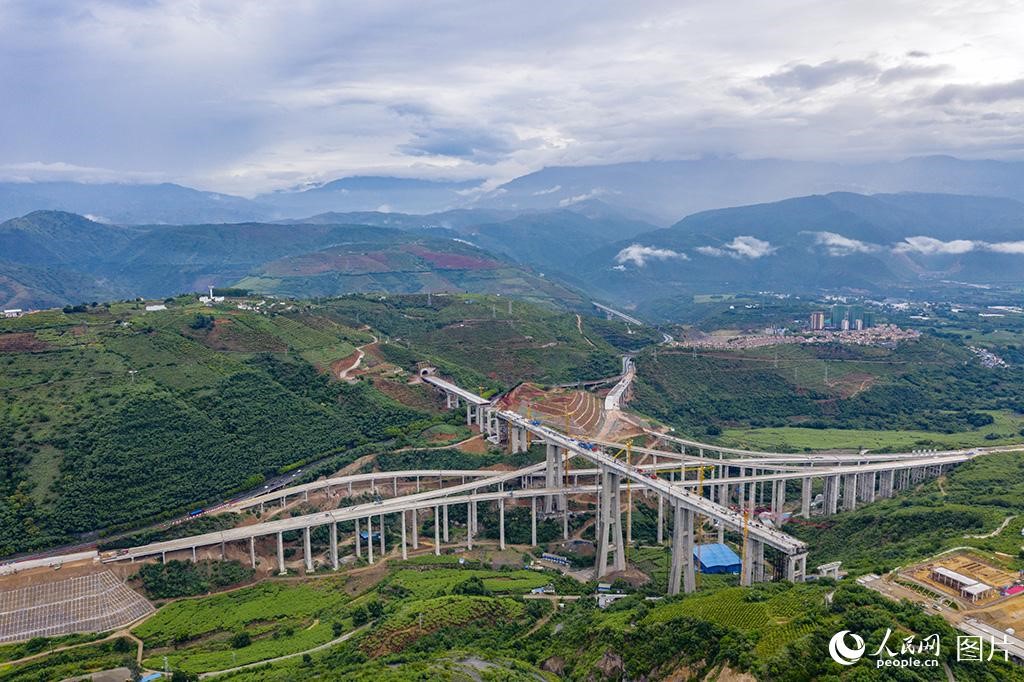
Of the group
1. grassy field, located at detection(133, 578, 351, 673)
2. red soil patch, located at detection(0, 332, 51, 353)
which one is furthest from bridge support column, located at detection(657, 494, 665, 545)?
red soil patch, located at detection(0, 332, 51, 353)

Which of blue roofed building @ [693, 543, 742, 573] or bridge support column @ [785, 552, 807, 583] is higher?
bridge support column @ [785, 552, 807, 583]

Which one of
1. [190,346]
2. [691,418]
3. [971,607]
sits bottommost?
[691,418]

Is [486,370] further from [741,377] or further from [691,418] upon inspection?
[741,377]

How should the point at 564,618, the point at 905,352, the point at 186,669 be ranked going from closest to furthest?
the point at 186,669
the point at 564,618
the point at 905,352

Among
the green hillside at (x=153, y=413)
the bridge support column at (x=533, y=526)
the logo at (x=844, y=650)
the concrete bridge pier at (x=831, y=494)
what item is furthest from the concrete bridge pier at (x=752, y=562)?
the green hillside at (x=153, y=413)

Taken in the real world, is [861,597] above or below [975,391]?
above

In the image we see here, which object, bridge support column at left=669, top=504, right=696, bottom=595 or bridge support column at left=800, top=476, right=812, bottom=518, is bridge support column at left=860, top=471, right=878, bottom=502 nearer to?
bridge support column at left=800, top=476, right=812, bottom=518

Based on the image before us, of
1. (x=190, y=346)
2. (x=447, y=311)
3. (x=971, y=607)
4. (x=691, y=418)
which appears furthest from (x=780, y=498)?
(x=447, y=311)

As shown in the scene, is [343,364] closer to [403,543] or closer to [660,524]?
[403,543]
